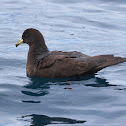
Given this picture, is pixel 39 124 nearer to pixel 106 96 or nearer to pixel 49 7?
pixel 106 96

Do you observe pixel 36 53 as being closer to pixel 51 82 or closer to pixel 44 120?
pixel 51 82

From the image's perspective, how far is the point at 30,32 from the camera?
9.16 metres

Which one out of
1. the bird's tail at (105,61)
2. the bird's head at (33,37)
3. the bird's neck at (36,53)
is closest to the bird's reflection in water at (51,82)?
the bird's tail at (105,61)

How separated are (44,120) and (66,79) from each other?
7.37ft

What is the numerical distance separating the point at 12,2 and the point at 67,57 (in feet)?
33.7

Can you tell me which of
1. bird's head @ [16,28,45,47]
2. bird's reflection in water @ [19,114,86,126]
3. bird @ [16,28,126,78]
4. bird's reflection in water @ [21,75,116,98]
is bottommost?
bird's reflection in water @ [19,114,86,126]

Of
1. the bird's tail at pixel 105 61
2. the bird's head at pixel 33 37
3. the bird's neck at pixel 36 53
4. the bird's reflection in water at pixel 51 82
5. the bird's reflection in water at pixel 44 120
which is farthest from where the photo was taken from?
the bird's head at pixel 33 37

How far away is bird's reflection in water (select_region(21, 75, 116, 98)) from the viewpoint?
779 centimetres

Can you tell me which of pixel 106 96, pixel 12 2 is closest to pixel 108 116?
pixel 106 96

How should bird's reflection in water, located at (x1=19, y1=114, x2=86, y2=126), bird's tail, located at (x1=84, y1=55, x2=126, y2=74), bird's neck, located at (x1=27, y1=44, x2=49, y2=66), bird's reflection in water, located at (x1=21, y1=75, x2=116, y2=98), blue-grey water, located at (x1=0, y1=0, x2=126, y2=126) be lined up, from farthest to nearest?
bird's neck, located at (x1=27, y1=44, x2=49, y2=66) → bird's tail, located at (x1=84, y1=55, x2=126, y2=74) → bird's reflection in water, located at (x1=21, y1=75, x2=116, y2=98) → blue-grey water, located at (x1=0, y1=0, x2=126, y2=126) → bird's reflection in water, located at (x1=19, y1=114, x2=86, y2=126)

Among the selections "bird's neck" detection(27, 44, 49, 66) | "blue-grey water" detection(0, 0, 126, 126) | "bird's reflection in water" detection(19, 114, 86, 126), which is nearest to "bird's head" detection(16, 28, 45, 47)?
"bird's neck" detection(27, 44, 49, 66)

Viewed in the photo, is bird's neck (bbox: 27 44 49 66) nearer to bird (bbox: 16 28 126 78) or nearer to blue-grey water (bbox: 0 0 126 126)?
bird (bbox: 16 28 126 78)

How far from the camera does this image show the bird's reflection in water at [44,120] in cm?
618

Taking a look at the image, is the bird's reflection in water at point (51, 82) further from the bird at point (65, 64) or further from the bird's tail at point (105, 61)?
the bird's tail at point (105, 61)
